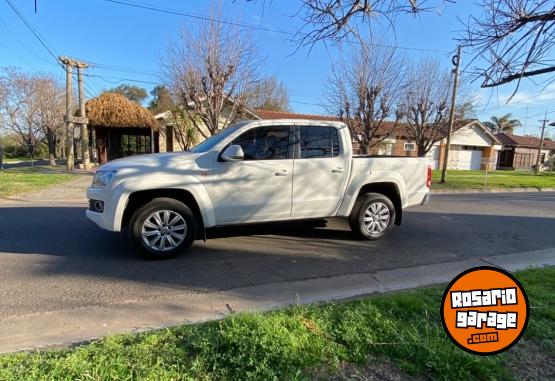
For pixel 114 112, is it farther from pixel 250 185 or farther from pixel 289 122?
pixel 250 185

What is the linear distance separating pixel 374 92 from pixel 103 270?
1509cm

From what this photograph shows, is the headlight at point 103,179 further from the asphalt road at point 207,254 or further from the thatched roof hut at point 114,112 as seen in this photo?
the thatched roof hut at point 114,112

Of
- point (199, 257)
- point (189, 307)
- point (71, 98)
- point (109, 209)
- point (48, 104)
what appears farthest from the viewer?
point (48, 104)

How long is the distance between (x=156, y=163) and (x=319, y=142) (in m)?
2.47

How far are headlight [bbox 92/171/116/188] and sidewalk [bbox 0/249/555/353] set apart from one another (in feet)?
5.81

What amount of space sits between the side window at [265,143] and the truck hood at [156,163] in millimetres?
689

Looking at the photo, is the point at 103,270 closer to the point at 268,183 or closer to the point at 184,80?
the point at 268,183

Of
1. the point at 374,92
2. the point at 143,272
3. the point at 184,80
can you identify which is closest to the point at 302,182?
the point at 143,272

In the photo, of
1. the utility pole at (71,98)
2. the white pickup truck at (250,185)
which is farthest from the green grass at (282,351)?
the utility pole at (71,98)

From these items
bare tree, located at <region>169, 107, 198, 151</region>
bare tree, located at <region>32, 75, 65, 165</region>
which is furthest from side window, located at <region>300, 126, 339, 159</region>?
bare tree, located at <region>32, 75, 65, 165</region>

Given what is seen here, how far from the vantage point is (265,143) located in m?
5.09

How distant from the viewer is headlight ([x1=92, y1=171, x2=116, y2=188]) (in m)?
4.45

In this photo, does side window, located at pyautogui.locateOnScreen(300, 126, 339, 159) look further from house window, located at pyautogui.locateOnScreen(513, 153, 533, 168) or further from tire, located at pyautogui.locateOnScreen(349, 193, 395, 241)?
house window, located at pyautogui.locateOnScreen(513, 153, 533, 168)

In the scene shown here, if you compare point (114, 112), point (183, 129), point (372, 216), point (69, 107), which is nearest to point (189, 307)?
point (372, 216)
